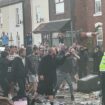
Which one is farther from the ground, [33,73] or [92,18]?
[92,18]

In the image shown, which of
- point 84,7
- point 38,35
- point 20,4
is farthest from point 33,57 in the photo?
point 20,4

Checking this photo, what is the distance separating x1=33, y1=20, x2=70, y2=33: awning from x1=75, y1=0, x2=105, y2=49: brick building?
84 centimetres

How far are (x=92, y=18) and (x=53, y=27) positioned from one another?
4.34 meters

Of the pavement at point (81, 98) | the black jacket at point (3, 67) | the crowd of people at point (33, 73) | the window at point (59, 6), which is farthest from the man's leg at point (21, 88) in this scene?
the window at point (59, 6)

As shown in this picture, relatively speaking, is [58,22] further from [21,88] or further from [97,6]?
[21,88]

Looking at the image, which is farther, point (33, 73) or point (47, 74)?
point (33, 73)

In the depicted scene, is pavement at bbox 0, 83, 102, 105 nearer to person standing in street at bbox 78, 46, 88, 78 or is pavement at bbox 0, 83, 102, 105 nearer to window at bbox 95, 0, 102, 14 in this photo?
person standing in street at bbox 78, 46, 88, 78

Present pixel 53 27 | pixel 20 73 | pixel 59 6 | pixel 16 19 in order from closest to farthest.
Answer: pixel 20 73 < pixel 53 27 < pixel 59 6 < pixel 16 19

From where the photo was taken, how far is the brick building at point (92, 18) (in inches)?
1249

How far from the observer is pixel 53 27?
36.2m

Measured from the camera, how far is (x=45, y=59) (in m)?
12.6

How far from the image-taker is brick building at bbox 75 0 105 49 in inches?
1249

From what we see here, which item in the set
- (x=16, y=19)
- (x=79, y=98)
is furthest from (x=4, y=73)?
(x=16, y=19)

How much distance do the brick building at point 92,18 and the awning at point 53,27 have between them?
2.74ft
